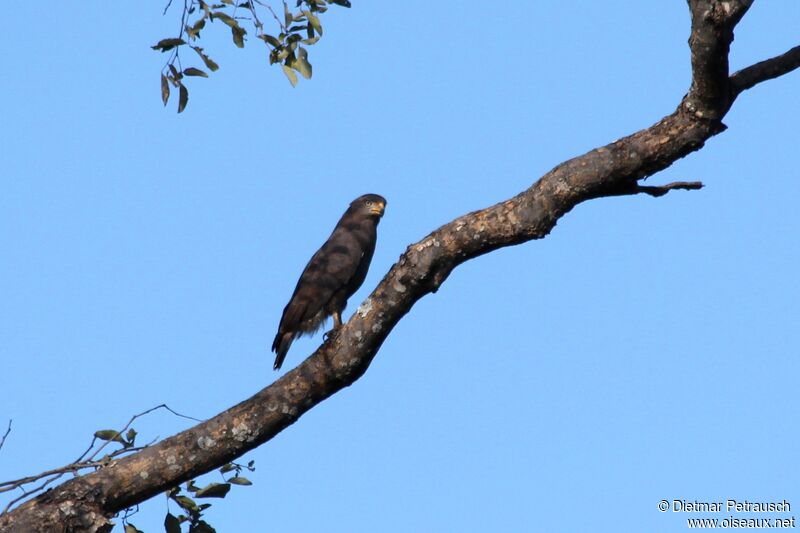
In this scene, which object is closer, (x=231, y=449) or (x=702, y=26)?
(x=702, y=26)

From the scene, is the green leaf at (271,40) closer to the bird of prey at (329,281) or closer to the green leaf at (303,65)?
the green leaf at (303,65)

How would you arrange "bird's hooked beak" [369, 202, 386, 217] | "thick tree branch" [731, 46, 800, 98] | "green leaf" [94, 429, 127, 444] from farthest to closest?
"bird's hooked beak" [369, 202, 386, 217]
"green leaf" [94, 429, 127, 444]
"thick tree branch" [731, 46, 800, 98]

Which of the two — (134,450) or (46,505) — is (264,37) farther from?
(46,505)

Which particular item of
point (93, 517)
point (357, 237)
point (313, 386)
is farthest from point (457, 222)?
point (357, 237)

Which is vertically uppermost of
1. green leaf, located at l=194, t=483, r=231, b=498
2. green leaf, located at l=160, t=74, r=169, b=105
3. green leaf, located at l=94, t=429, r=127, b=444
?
green leaf, located at l=160, t=74, r=169, b=105

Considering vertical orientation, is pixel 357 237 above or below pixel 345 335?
above

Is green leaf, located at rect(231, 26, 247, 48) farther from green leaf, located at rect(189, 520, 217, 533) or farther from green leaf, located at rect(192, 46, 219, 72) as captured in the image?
green leaf, located at rect(189, 520, 217, 533)

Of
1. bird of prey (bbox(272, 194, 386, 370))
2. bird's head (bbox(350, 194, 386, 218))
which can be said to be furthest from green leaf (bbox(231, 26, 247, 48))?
bird's head (bbox(350, 194, 386, 218))

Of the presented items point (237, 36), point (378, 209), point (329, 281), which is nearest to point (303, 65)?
point (237, 36)

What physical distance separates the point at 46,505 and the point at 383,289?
55.2 inches

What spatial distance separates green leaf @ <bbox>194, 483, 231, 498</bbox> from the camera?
12.3 ft

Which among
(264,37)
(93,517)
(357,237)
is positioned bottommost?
(93,517)

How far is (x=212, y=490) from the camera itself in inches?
148

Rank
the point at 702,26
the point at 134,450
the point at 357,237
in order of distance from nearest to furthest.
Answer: the point at 702,26, the point at 134,450, the point at 357,237
